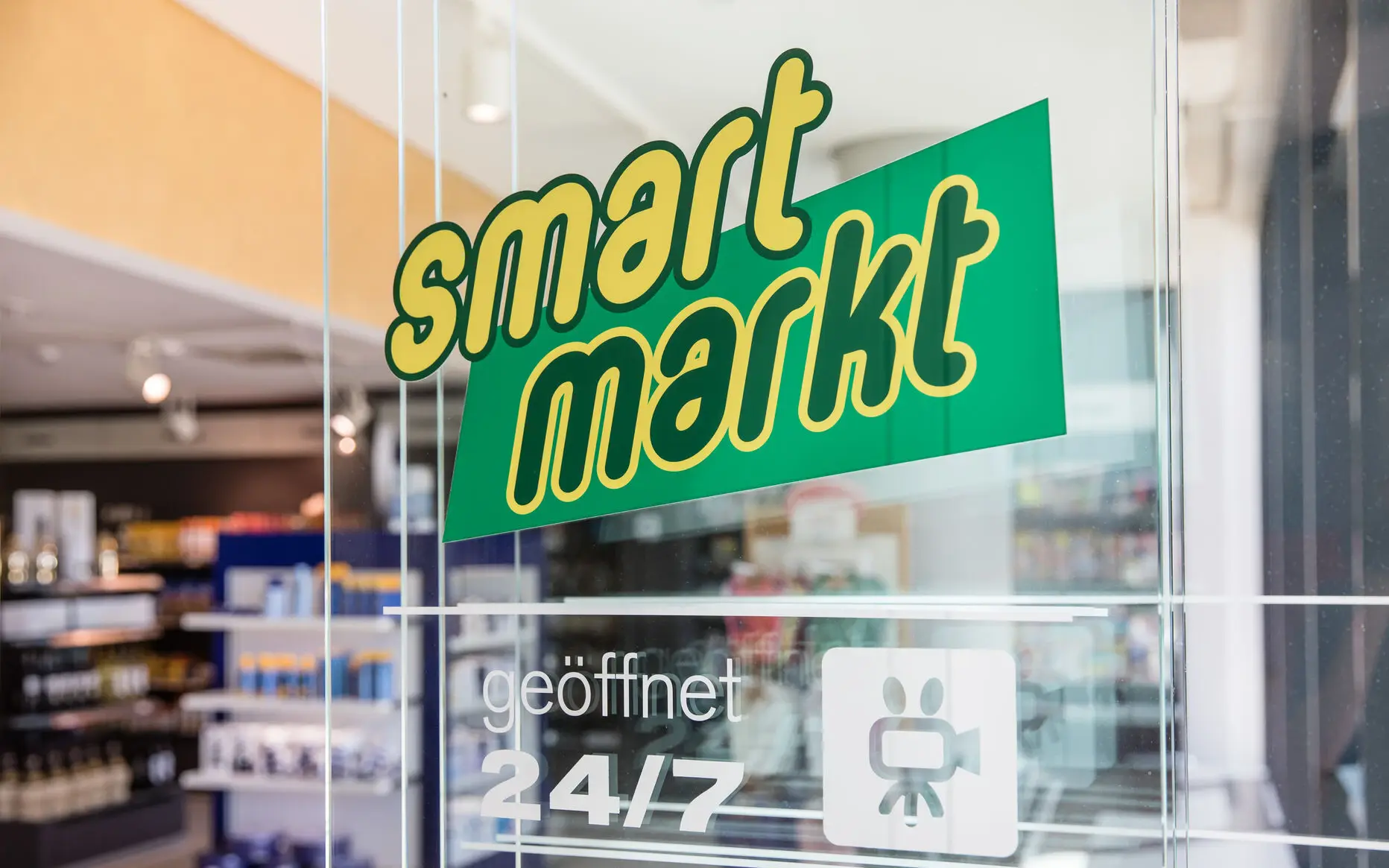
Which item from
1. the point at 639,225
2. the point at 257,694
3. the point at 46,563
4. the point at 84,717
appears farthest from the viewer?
the point at 84,717

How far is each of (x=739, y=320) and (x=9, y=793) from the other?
6429 millimetres

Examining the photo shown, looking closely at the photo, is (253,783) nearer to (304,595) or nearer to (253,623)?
(253,623)

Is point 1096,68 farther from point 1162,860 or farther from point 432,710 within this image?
point 432,710

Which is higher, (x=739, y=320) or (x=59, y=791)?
(x=739, y=320)

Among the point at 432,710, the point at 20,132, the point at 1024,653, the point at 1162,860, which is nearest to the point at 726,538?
the point at 1024,653

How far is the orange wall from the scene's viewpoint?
275cm

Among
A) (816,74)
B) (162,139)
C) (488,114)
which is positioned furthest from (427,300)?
(162,139)

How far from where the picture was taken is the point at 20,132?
271cm

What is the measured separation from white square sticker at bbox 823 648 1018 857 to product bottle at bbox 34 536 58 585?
22.5ft

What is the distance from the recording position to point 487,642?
1714 millimetres

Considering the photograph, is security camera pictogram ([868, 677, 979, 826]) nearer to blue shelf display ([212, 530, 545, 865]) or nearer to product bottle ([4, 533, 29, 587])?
blue shelf display ([212, 530, 545, 865])

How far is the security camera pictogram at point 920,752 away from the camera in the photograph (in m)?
1.49

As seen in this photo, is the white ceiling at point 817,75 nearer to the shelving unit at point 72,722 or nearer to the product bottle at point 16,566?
the shelving unit at point 72,722

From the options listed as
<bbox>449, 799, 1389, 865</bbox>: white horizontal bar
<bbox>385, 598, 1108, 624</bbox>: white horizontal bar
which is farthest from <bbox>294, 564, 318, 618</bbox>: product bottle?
<bbox>449, 799, 1389, 865</bbox>: white horizontal bar
